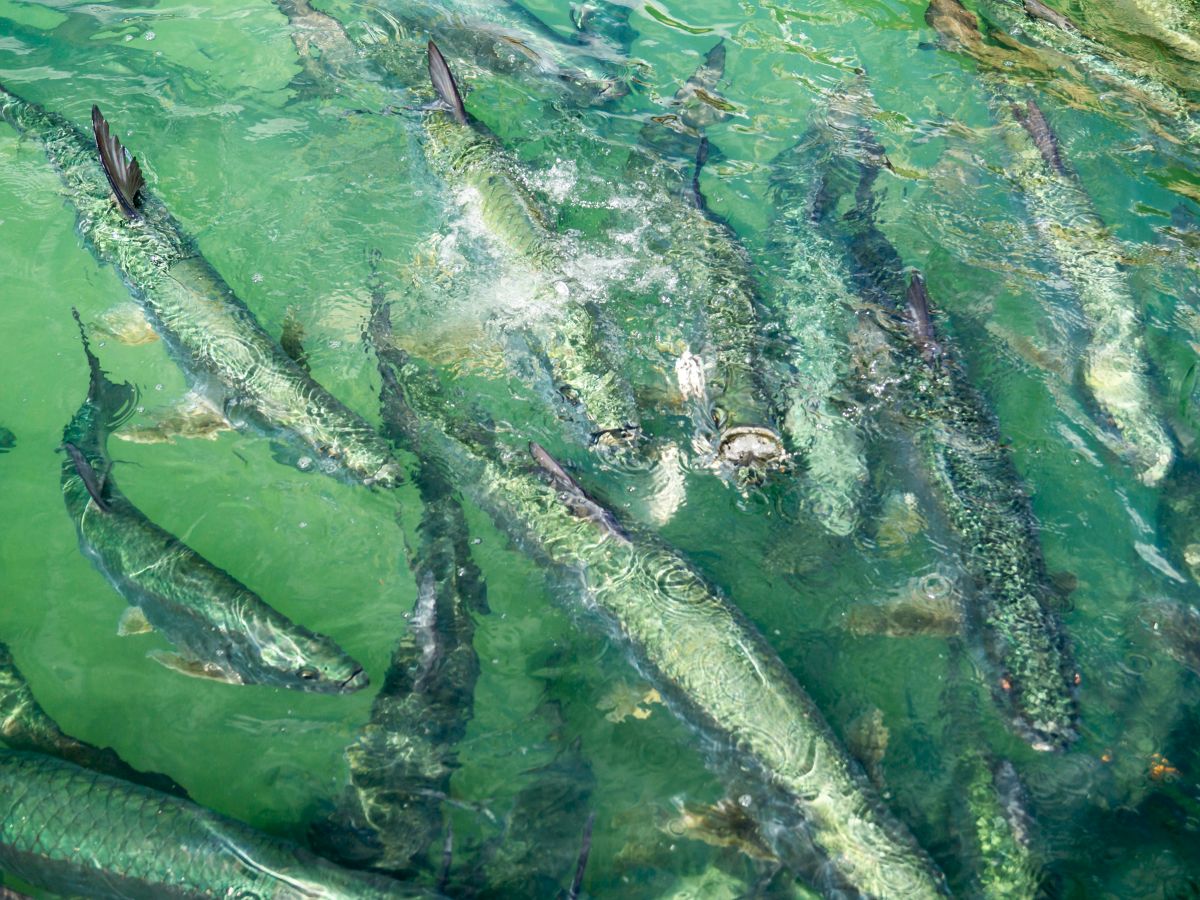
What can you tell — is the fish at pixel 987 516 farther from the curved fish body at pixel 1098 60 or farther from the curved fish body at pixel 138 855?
the curved fish body at pixel 1098 60

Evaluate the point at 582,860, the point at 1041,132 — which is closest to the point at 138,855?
the point at 582,860

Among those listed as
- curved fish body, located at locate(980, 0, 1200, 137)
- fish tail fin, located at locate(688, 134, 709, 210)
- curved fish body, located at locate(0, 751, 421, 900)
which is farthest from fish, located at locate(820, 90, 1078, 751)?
curved fish body, located at locate(980, 0, 1200, 137)

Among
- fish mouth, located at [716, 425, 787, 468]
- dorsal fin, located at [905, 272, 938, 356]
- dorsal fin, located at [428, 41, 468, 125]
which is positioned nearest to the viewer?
fish mouth, located at [716, 425, 787, 468]

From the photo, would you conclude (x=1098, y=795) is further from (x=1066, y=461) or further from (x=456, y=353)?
(x=456, y=353)

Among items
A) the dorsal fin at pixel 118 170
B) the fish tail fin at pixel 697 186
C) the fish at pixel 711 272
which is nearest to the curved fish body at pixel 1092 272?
the fish at pixel 711 272

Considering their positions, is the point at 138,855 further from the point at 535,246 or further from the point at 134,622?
the point at 535,246

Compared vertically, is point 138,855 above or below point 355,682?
below

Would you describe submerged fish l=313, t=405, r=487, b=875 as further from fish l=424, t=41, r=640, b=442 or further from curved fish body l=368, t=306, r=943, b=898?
fish l=424, t=41, r=640, b=442

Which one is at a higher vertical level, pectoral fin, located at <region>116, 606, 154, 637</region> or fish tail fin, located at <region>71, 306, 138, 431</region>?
fish tail fin, located at <region>71, 306, 138, 431</region>
